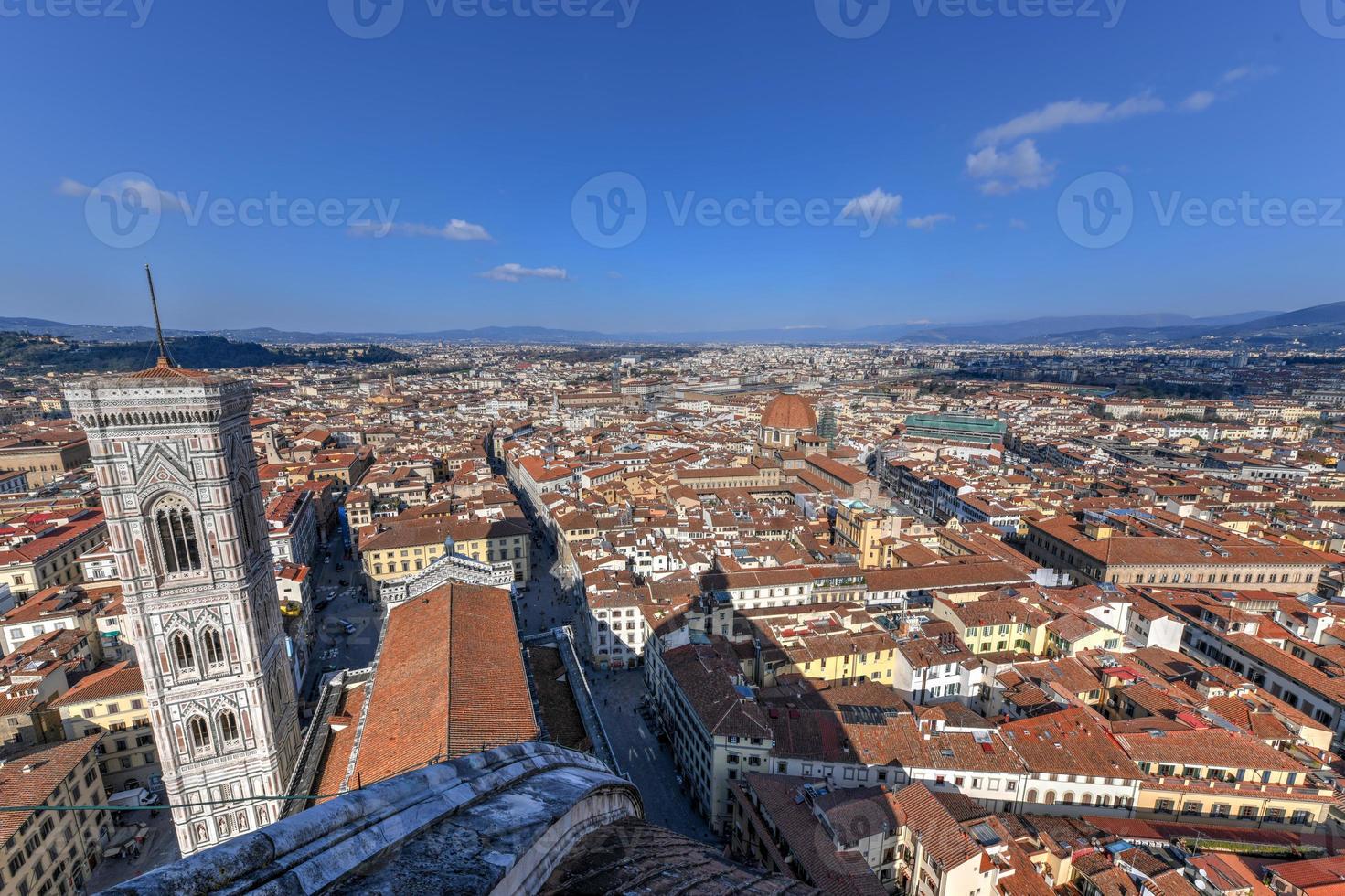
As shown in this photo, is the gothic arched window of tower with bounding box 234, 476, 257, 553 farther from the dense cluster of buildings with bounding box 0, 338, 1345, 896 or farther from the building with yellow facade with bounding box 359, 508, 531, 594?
the building with yellow facade with bounding box 359, 508, 531, 594

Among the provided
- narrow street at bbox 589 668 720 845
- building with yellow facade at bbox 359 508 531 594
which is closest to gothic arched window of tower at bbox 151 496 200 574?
narrow street at bbox 589 668 720 845

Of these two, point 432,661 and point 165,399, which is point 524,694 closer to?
point 432,661

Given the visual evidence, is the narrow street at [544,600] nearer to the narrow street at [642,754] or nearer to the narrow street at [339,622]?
the narrow street at [642,754]

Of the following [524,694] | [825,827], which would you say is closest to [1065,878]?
[825,827]

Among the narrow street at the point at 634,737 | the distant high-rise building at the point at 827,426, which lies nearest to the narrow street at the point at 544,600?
the narrow street at the point at 634,737

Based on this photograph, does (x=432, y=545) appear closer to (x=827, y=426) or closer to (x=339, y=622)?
(x=339, y=622)
